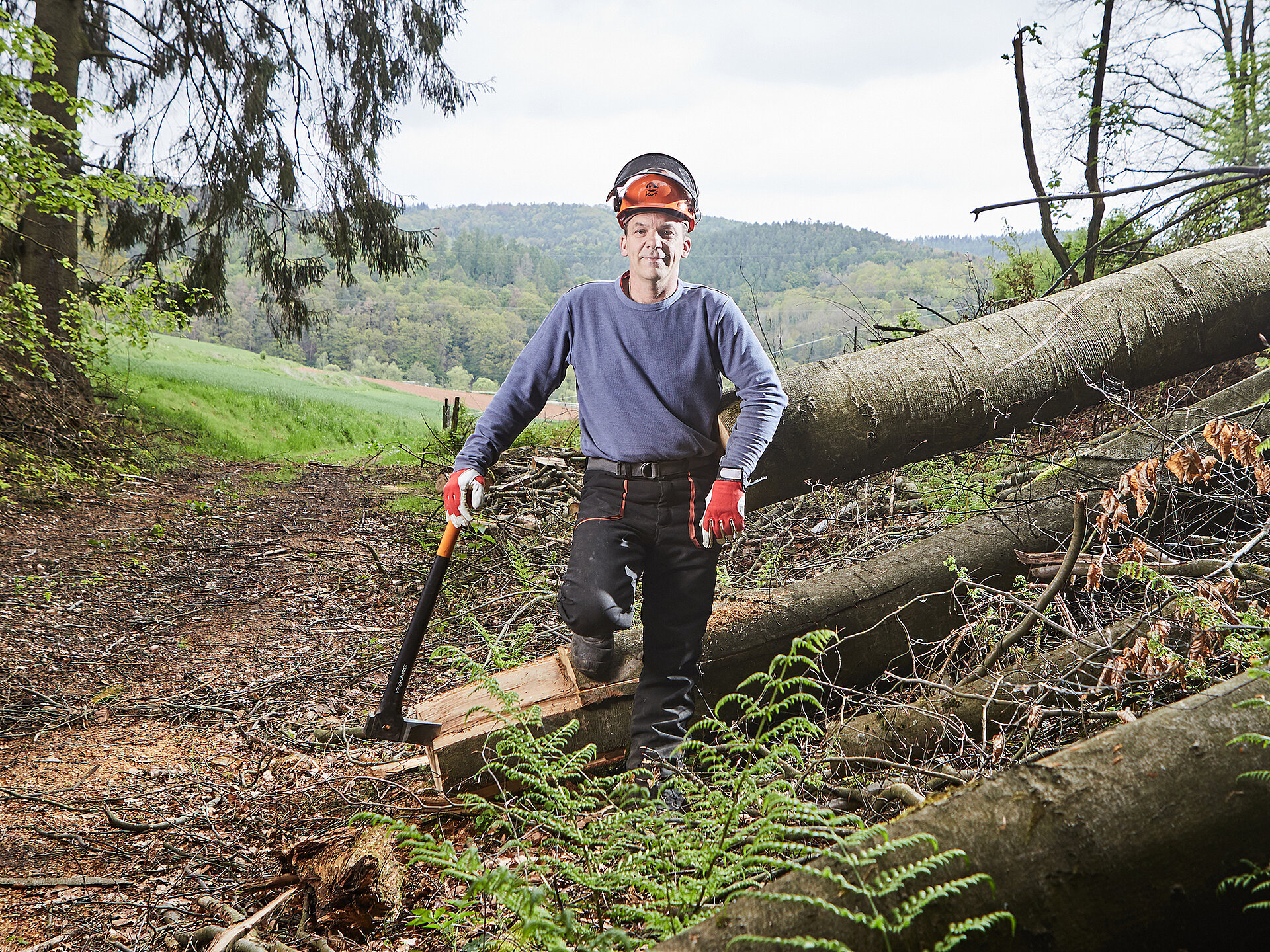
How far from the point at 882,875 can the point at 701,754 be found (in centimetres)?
95

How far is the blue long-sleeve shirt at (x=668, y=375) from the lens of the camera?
252cm

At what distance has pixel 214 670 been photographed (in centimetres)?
416

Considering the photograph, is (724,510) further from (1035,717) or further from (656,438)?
(1035,717)

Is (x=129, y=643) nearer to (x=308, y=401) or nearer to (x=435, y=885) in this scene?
(x=435, y=885)

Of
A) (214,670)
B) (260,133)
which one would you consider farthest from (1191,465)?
(260,133)

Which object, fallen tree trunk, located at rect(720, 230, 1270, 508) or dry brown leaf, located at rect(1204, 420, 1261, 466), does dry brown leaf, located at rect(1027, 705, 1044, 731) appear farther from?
fallen tree trunk, located at rect(720, 230, 1270, 508)

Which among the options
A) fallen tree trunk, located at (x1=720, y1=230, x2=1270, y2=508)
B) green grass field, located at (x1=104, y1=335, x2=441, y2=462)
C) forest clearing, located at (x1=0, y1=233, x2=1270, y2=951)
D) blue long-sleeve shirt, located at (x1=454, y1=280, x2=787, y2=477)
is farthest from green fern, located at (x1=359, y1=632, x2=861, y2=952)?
green grass field, located at (x1=104, y1=335, x2=441, y2=462)

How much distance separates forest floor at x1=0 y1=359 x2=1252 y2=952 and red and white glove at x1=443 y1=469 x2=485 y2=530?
0.97 m

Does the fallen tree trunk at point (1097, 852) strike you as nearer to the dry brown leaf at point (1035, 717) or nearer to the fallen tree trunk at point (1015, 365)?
the dry brown leaf at point (1035, 717)

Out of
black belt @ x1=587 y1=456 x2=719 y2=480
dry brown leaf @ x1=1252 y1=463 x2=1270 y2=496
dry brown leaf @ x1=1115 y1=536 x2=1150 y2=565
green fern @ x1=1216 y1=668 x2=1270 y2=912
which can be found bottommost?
green fern @ x1=1216 y1=668 x2=1270 y2=912

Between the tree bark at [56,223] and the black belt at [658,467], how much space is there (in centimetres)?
950

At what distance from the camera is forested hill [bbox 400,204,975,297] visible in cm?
368

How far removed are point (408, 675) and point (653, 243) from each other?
1.69 metres

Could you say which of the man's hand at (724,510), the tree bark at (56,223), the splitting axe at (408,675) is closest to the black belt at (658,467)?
the man's hand at (724,510)
